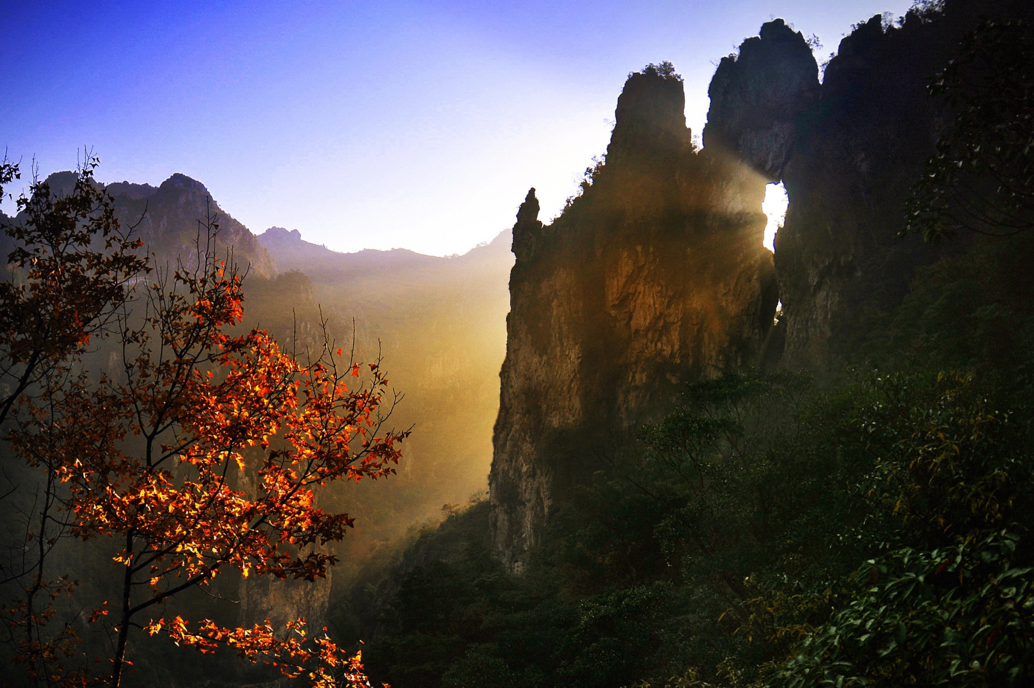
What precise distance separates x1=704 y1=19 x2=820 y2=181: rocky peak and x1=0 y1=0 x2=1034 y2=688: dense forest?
14 centimetres

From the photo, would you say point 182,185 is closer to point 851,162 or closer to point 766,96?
point 766,96

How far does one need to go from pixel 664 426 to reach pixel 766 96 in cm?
2106

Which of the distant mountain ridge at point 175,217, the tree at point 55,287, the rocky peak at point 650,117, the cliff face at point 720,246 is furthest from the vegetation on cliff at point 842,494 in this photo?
the distant mountain ridge at point 175,217

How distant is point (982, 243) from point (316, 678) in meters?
19.9

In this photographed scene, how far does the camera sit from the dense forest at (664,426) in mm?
4906

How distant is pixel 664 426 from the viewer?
12.9m

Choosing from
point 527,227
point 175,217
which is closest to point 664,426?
point 527,227

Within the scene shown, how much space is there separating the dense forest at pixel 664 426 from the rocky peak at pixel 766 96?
144 millimetres

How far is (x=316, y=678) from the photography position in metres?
6.23

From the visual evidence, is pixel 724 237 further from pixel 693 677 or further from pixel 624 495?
pixel 693 677

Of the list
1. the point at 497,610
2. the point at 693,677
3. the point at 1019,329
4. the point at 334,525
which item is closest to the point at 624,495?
the point at 497,610

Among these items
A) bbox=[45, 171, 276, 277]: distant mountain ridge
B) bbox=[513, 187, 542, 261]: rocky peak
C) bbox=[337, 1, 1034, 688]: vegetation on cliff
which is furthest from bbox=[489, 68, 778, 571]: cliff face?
bbox=[45, 171, 276, 277]: distant mountain ridge

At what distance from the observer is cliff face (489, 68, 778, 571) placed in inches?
968

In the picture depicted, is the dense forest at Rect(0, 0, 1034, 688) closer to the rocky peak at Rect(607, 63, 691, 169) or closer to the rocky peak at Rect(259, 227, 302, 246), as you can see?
the rocky peak at Rect(607, 63, 691, 169)
